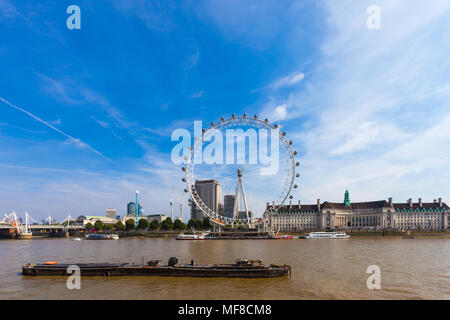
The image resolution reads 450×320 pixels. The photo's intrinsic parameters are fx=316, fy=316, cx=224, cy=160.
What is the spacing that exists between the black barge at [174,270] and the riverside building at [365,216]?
12530 cm

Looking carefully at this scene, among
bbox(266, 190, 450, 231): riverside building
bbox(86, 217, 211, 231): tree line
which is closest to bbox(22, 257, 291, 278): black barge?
bbox(86, 217, 211, 231): tree line

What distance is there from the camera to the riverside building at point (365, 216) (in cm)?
16638

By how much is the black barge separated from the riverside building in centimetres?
12530

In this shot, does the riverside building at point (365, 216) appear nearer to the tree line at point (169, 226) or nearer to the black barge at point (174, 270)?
the tree line at point (169, 226)

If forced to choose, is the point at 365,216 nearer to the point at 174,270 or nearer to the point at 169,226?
the point at 169,226

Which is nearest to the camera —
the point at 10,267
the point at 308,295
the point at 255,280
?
the point at 308,295

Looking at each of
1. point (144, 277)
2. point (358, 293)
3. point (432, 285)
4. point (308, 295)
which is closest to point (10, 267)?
point (144, 277)

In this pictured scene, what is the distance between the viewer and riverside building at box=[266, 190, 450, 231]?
→ 16638 centimetres

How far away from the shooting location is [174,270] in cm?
3266

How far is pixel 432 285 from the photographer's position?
27.4 meters

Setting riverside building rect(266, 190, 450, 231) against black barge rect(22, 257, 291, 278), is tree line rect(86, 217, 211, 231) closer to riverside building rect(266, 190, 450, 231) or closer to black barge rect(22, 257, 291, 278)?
riverside building rect(266, 190, 450, 231)
